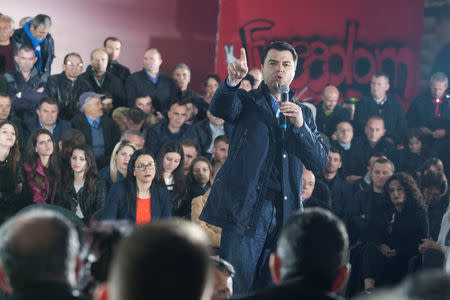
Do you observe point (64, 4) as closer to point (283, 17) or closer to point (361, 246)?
point (283, 17)

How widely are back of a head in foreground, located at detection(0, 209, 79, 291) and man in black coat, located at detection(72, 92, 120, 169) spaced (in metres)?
4.92

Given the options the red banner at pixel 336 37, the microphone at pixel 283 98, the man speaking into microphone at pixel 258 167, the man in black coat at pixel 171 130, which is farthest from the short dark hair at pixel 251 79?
the microphone at pixel 283 98

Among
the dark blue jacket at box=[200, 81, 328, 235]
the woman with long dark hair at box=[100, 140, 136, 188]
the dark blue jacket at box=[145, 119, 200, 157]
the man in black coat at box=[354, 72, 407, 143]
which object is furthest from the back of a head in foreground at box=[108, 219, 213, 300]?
the man in black coat at box=[354, 72, 407, 143]

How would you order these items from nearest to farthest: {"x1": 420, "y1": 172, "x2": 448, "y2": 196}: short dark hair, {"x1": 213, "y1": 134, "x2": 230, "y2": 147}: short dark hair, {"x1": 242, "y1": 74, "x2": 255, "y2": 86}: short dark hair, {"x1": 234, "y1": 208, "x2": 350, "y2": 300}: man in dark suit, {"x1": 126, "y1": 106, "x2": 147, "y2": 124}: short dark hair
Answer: {"x1": 234, "y1": 208, "x2": 350, "y2": 300}: man in dark suit, {"x1": 420, "y1": 172, "x2": 448, "y2": 196}: short dark hair, {"x1": 213, "y1": 134, "x2": 230, "y2": 147}: short dark hair, {"x1": 126, "y1": 106, "x2": 147, "y2": 124}: short dark hair, {"x1": 242, "y1": 74, "x2": 255, "y2": 86}: short dark hair

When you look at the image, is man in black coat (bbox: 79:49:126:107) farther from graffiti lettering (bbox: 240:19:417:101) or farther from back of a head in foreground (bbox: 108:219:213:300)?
back of a head in foreground (bbox: 108:219:213:300)

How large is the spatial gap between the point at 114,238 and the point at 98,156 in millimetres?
4775

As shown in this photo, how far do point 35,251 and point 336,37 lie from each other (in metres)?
8.52

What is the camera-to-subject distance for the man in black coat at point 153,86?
756 centimetres

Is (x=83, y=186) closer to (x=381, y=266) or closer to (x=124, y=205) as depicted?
(x=124, y=205)

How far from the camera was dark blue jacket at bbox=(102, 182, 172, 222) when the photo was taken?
4.97 metres

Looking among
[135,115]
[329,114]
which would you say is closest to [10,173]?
[135,115]

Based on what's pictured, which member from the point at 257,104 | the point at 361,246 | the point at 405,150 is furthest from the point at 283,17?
the point at 257,104

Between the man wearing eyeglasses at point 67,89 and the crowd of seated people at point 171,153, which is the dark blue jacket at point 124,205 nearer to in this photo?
the crowd of seated people at point 171,153

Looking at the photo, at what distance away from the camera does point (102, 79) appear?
7477 mm
